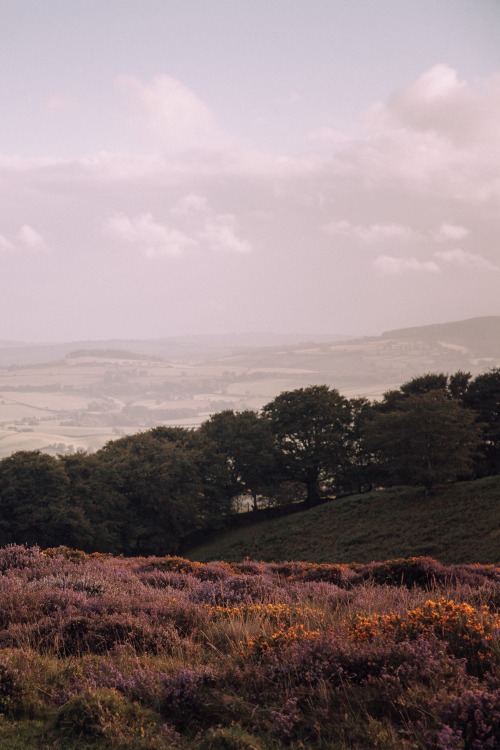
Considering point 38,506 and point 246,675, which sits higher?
point 246,675

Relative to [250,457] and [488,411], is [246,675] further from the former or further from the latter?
[488,411]

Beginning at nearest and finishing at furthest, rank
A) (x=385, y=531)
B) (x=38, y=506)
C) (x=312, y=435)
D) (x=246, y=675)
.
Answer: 1. (x=246, y=675)
2. (x=385, y=531)
3. (x=38, y=506)
4. (x=312, y=435)

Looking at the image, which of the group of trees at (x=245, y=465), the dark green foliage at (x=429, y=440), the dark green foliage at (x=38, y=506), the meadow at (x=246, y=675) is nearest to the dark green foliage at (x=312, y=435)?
the group of trees at (x=245, y=465)

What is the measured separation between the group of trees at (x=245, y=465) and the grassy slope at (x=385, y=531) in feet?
10.3

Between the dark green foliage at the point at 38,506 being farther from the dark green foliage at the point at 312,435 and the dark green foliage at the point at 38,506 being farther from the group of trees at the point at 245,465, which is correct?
the dark green foliage at the point at 312,435

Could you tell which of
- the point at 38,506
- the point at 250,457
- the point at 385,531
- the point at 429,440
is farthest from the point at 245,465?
the point at 385,531

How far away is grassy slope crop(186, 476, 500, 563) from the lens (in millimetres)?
35688

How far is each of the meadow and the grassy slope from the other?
982 inches

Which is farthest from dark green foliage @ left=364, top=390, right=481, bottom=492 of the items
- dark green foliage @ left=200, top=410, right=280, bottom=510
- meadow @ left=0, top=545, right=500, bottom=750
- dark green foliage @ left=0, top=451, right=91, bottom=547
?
meadow @ left=0, top=545, right=500, bottom=750

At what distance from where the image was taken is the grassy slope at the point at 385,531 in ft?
117

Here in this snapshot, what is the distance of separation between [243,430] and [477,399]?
29251mm

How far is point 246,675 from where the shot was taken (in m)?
6.70

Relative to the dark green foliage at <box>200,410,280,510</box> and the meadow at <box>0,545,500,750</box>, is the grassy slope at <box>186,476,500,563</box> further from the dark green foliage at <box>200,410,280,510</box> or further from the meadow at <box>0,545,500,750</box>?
the meadow at <box>0,545,500,750</box>

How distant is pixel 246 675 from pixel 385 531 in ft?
129
